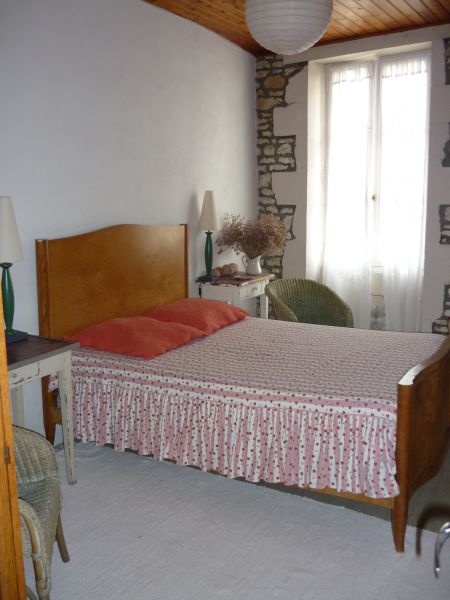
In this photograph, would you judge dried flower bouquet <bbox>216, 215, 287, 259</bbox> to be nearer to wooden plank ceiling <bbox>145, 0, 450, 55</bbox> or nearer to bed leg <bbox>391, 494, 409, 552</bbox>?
wooden plank ceiling <bbox>145, 0, 450, 55</bbox>

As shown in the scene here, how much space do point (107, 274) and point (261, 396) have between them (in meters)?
1.44

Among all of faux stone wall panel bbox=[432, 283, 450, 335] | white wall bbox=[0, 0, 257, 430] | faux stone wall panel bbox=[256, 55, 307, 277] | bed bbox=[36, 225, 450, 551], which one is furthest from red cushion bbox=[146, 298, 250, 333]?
faux stone wall panel bbox=[432, 283, 450, 335]

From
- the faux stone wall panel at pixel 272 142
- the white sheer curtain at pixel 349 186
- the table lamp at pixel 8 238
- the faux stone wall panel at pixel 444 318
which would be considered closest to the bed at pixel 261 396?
the table lamp at pixel 8 238

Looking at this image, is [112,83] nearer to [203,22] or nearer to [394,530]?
[203,22]

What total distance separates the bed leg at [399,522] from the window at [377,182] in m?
3.03

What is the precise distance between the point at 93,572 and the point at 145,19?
3370mm

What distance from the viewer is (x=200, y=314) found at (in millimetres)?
3771

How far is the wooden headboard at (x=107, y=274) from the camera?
10.7 ft

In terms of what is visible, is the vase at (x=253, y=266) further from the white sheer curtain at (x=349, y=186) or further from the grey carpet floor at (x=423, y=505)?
the grey carpet floor at (x=423, y=505)

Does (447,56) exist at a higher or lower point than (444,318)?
higher

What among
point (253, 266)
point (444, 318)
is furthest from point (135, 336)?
point (444, 318)

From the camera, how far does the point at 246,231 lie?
4.88 meters

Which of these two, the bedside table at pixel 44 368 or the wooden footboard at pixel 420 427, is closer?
the wooden footboard at pixel 420 427

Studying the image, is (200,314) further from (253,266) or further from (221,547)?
(221,547)
